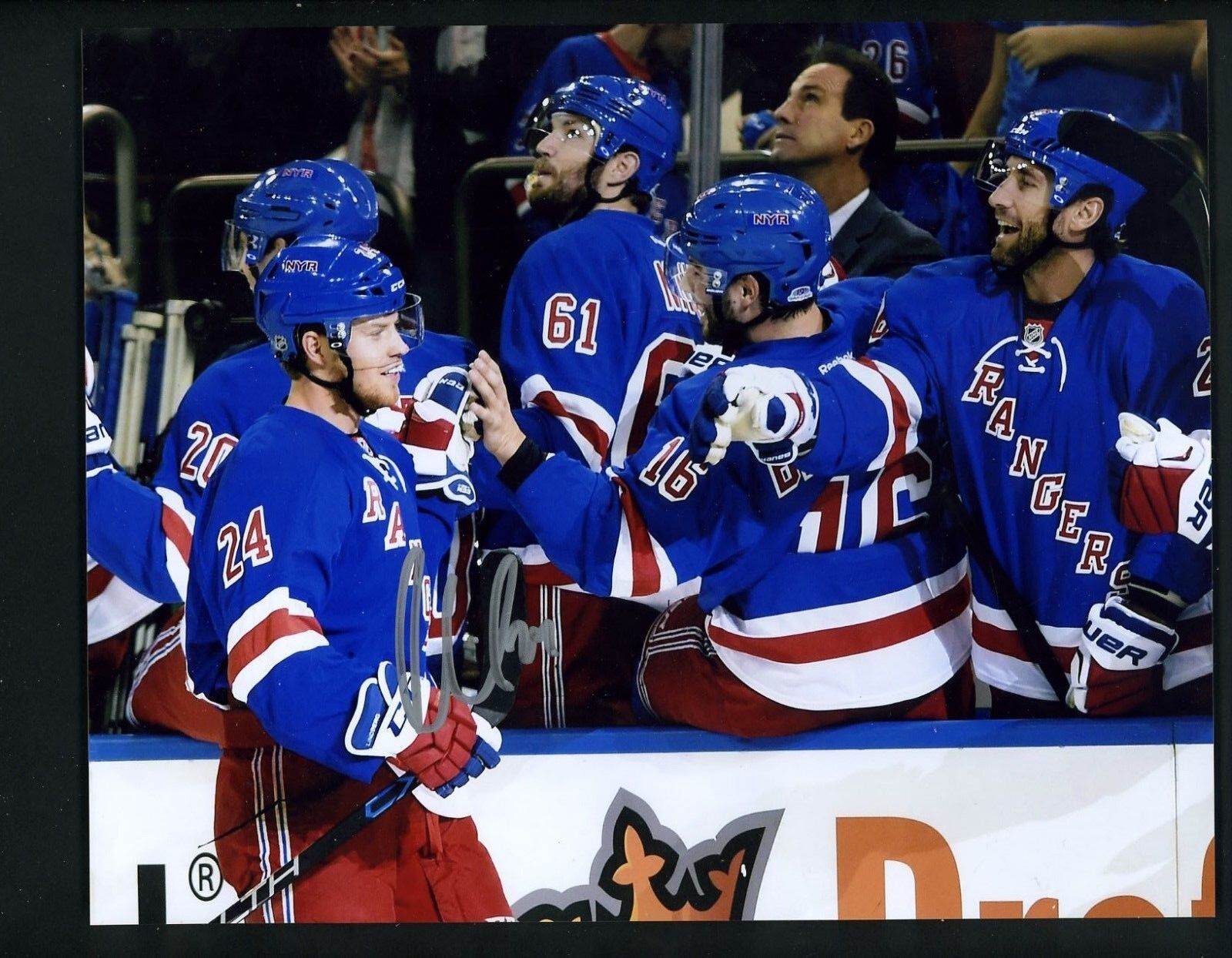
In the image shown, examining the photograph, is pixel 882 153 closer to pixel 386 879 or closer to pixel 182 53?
pixel 182 53

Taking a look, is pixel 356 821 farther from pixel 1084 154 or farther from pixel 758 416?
pixel 1084 154

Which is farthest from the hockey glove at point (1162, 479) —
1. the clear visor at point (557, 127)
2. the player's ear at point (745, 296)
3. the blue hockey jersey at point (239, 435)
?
the blue hockey jersey at point (239, 435)

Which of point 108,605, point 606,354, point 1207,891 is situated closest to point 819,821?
point 1207,891

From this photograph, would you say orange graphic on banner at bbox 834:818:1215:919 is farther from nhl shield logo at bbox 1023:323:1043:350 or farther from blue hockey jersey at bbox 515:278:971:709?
nhl shield logo at bbox 1023:323:1043:350

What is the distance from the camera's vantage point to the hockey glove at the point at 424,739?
2.58 meters

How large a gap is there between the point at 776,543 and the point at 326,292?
0.94 metres

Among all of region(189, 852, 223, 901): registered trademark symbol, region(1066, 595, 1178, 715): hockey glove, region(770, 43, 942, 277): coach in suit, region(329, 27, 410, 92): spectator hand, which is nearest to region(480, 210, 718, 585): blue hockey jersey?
region(770, 43, 942, 277): coach in suit

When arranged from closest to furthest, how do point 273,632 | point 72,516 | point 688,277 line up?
point 273,632
point 688,277
point 72,516

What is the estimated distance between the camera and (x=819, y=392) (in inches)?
103

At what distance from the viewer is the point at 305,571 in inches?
101

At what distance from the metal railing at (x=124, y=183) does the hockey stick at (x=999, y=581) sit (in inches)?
62.5

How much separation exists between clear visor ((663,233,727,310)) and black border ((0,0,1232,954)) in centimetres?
45

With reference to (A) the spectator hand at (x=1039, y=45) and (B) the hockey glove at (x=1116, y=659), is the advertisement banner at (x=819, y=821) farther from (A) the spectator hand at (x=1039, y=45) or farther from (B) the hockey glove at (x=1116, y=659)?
(A) the spectator hand at (x=1039, y=45)

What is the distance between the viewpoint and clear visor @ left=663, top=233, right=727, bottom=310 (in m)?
2.63
